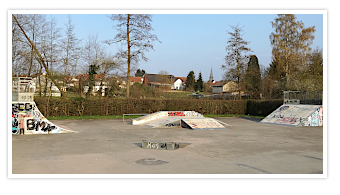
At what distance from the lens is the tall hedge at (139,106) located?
25203 millimetres

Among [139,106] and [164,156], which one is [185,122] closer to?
[164,156]

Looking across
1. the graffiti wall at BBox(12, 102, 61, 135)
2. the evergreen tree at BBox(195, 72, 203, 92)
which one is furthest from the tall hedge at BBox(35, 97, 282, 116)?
the evergreen tree at BBox(195, 72, 203, 92)

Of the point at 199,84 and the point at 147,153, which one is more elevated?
the point at 199,84

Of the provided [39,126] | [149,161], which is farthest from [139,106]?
[149,161]

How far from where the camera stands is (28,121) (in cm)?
1416

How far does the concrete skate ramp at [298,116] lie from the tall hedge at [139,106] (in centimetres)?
450

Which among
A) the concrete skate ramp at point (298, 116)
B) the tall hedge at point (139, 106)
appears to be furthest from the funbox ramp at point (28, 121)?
the concrete skate ramp at point (298, 116)

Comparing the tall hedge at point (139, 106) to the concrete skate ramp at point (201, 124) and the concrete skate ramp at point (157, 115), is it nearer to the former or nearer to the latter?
the concrete skate ramp at point (157, 115)

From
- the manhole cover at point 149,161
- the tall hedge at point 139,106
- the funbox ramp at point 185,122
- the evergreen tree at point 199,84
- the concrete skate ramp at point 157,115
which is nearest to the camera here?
the manhole cover at point 149,161

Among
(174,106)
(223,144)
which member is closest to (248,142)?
(223,144)

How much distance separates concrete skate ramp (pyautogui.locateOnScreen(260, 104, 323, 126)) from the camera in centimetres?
1953

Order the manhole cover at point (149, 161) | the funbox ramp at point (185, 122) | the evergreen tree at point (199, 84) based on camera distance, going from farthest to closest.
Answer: the evergreen tree at point (199, 84)
the funbox ramp at point (185, 122)
the manhole cover at point (149, 161)

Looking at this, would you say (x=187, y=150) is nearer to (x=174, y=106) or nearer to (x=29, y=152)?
(x=29, y=152)

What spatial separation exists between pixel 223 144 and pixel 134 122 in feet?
32.3
